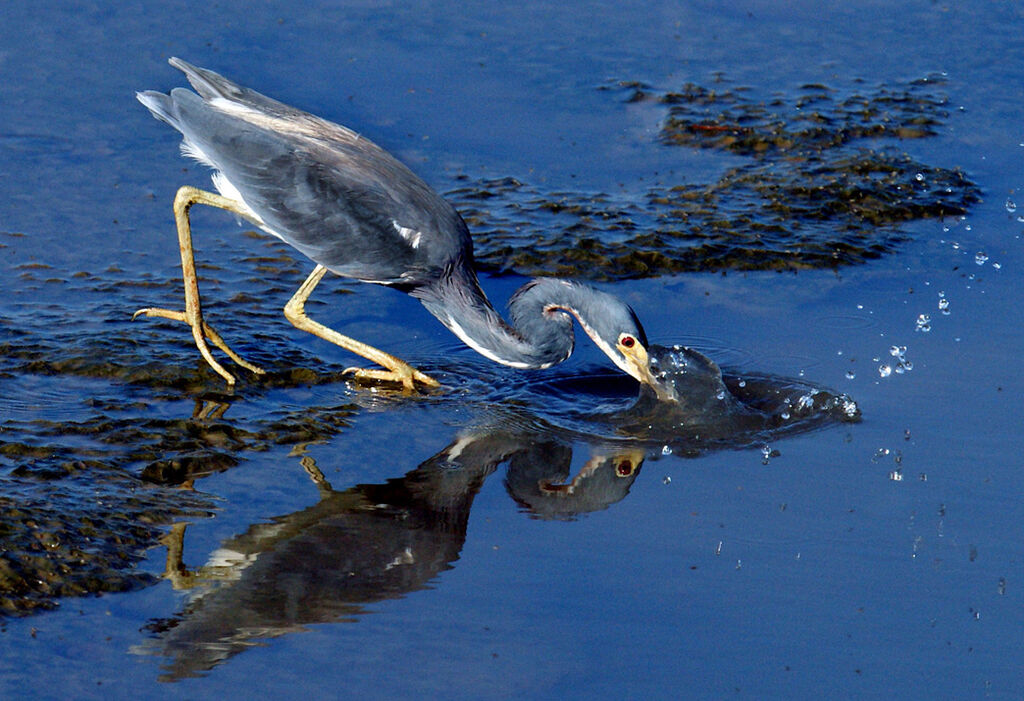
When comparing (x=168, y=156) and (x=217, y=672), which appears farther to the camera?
(x=168, y=156)

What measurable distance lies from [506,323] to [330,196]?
43.5 inches

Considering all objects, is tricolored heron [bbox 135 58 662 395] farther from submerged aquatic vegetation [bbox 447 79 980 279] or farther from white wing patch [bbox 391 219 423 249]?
submerged aquatic vegetation [bbox 447 79 980 279]

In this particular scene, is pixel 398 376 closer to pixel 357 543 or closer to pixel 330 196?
pixel 330 196

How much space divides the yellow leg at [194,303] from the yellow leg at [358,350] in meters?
0.35

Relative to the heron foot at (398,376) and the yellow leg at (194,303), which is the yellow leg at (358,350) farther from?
the yellow leg at (194,303)

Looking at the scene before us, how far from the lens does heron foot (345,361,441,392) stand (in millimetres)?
6965

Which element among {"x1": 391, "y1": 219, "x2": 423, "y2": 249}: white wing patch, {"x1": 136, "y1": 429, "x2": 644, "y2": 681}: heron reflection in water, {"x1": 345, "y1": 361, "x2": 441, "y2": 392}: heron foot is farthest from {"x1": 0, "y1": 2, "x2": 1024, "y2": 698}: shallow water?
{"x1": 391, "y1": 219, "x2": 423, "y2": 249}: white wing patch

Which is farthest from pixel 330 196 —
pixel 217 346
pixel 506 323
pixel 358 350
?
pixel 506 323

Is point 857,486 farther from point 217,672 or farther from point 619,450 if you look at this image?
point 217,672

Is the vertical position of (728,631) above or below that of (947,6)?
below

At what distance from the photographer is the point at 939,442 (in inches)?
251

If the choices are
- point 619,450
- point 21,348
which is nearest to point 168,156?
point 21,348

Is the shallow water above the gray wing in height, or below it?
below

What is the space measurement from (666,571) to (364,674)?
1307 millimetres
